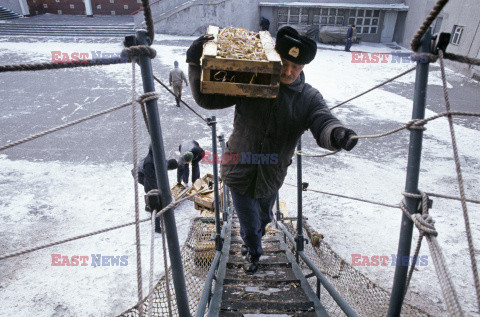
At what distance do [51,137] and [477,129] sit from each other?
40.7 feet

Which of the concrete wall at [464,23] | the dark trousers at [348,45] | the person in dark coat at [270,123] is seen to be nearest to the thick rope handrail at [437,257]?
the person in dark coat at [270,123]

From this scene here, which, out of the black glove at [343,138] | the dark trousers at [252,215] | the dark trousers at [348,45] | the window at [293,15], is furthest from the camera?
the window at [293,15]

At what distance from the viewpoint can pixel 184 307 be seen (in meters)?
1.68

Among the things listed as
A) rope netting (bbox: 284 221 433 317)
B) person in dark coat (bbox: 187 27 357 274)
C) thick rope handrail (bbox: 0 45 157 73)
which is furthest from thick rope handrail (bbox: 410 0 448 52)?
rope netting (bbox: 284 221 433 317)

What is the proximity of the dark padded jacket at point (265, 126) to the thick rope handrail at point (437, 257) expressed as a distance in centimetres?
96

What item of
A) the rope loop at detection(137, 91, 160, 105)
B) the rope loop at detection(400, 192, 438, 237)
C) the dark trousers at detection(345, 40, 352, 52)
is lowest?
the dark trousers at detection(345, 40, 352, 52)

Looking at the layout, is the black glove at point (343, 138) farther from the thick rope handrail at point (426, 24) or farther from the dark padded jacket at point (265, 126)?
the thick rope handrail at point (426, 24)

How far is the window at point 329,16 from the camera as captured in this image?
2067 centimetres

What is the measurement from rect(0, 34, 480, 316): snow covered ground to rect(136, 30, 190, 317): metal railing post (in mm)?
2498

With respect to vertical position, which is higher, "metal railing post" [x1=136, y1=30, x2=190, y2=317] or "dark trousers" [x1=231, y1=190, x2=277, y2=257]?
"metal railing post" [x1=136, y1=30, x2=190, y2=317]

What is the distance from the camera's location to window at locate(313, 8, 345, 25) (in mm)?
20672

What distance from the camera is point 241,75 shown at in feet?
6.76

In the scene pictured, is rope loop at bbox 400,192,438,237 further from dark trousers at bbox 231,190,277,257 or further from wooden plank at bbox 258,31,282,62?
dark trousers at bbox 231,190,277,257

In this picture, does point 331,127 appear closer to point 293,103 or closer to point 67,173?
point 293,103
